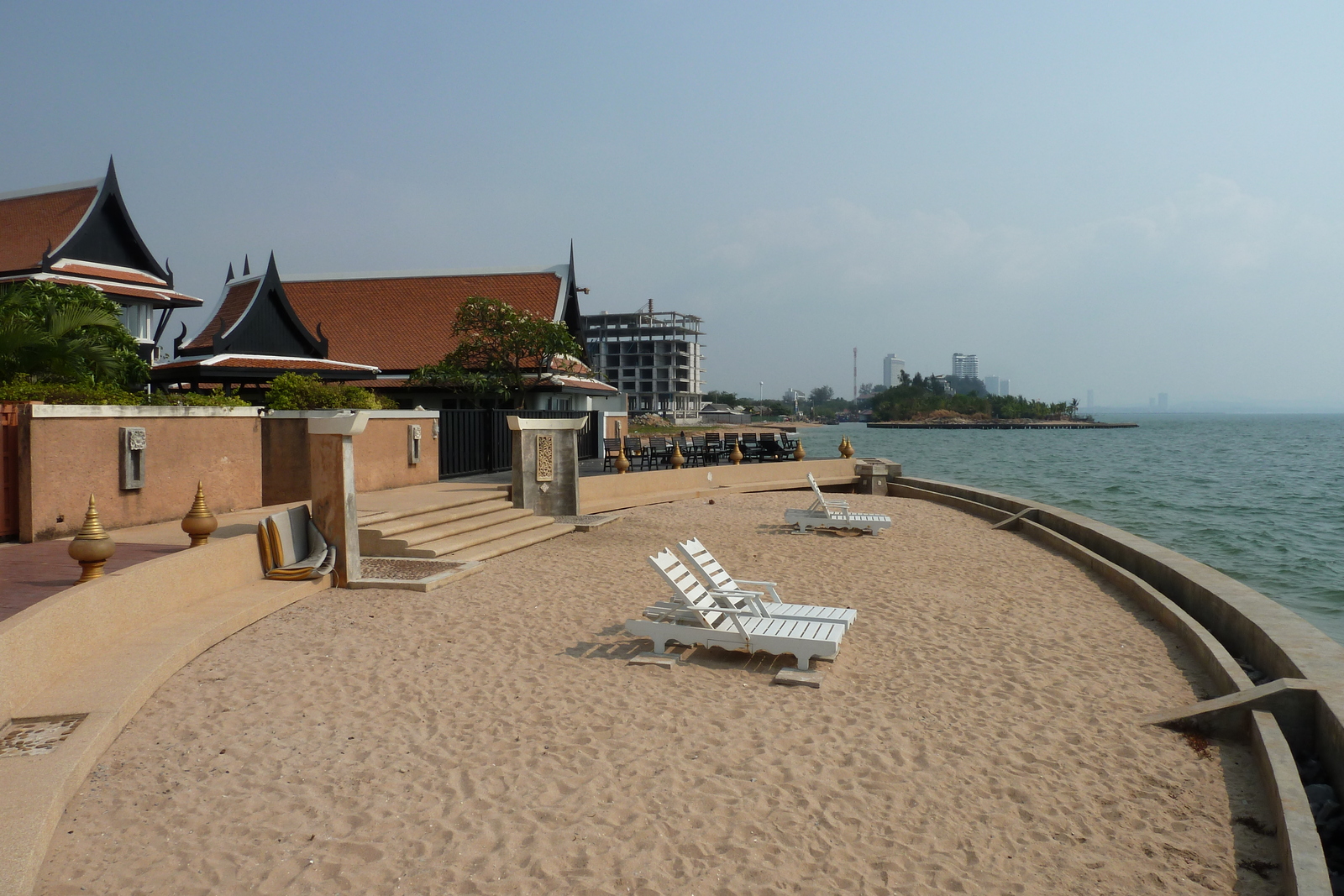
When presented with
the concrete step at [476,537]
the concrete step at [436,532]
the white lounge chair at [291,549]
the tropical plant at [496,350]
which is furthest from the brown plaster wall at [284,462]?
the tropical plant at [496,350]

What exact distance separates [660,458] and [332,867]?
66.1 feet

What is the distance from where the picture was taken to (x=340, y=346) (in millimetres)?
29781

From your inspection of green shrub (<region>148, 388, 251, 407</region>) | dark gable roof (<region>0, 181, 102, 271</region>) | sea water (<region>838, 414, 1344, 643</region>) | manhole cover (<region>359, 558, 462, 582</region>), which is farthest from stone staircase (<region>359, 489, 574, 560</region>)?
dark gable roof (<region>0, 181, 102, 271</region>)

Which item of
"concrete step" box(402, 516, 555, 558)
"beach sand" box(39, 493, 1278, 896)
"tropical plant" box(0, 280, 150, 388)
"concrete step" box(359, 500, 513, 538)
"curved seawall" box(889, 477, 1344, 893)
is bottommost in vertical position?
"beach sand" box(39, 493, 1278, 896)

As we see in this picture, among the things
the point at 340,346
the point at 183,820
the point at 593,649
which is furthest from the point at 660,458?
the point at 183,820

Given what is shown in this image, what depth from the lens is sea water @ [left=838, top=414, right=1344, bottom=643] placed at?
1733cm

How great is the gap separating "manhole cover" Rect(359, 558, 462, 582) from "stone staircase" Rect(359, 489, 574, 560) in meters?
0.23

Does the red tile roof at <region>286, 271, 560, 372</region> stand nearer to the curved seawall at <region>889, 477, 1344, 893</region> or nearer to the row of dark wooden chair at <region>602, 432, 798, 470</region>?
the row of dark wooden chair at <region>602, 432, 798, 470</region>

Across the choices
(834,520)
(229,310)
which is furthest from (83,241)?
(834,520)

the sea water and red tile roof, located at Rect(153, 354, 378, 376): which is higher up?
red tile roof, located at Rect(153, 354, 378, 376)

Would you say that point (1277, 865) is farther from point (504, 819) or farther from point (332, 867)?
point (332, 867)

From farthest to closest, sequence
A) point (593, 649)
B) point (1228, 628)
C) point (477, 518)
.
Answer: point (477, 518) → point (1228, 628) → point (593, 649)

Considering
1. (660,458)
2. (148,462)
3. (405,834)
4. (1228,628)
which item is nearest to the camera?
(405,834)

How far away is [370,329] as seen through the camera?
1196 inches
